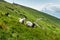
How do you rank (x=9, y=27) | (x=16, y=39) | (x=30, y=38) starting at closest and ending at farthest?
1. (x=16, y=39)
2. (x=30, y=38)
3. (x=9, y=27)

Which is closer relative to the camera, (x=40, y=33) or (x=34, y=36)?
(x=34, y=36)

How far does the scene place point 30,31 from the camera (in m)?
30.2

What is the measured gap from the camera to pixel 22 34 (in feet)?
91.8

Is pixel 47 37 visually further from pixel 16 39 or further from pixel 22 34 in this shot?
pixel 16 39

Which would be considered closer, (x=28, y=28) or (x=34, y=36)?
(x=34, y=36)

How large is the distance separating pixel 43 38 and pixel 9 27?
17.0ft

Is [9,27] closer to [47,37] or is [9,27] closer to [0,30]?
[0,30]

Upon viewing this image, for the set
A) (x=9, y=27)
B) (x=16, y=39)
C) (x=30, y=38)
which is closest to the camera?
(x=16, y=39)

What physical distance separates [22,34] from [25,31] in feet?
5.57

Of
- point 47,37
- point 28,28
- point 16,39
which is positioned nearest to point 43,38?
point 47,37

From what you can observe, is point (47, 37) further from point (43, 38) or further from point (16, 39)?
point (16, 39)

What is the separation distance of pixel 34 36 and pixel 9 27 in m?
3.88

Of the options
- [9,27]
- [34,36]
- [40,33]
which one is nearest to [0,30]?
[9,27]

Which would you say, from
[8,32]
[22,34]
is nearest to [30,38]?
[22,34]
